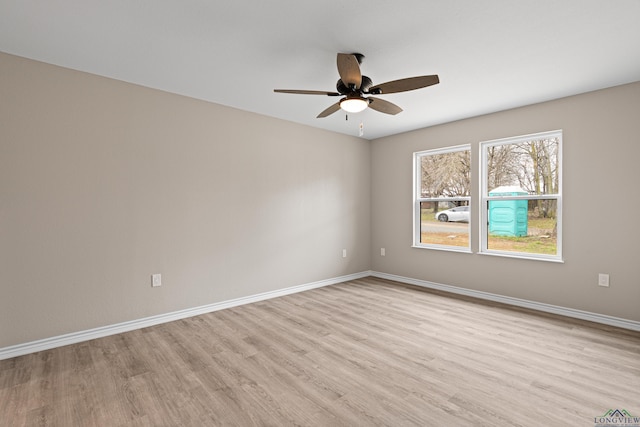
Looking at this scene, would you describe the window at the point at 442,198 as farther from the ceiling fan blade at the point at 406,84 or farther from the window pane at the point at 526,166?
the ceiling fan blade at the point at 406,84

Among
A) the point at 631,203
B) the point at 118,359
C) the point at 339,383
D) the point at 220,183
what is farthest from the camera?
the point at 220,183

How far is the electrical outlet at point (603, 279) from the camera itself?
3.33 metres

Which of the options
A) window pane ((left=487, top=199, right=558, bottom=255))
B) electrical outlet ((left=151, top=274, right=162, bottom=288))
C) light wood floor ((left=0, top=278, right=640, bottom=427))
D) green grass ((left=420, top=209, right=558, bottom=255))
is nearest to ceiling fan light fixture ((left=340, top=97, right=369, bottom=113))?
light wood floor ((left=0, top=278, right=640, bottom=427))

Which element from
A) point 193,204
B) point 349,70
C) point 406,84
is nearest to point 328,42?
point 349,70

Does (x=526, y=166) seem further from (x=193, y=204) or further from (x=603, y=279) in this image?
(x=193, y=204)

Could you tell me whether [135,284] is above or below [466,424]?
above

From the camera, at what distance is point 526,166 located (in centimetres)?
400

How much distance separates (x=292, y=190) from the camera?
4566 mm

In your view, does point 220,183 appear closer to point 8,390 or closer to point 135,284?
point 135,284

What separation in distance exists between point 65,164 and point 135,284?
129cm

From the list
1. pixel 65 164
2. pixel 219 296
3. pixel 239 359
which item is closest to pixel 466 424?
pixel 239 359

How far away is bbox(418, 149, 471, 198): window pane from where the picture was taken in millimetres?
4574

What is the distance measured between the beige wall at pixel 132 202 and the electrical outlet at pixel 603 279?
11.3ft

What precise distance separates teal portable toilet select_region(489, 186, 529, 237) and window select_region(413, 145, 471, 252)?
35 cm
